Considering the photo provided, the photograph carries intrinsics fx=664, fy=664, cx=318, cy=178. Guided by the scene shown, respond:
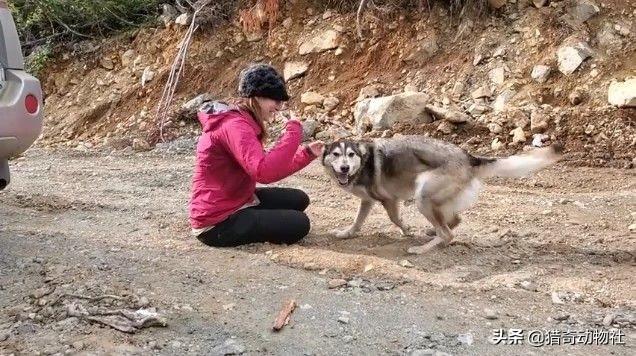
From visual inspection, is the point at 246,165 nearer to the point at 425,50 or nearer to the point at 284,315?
the point at 284,315

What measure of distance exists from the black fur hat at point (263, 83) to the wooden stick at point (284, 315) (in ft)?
4.63

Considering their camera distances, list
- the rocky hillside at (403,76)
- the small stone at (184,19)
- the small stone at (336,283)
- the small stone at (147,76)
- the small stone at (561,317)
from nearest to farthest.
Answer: the small stone at (561,317)
the small stone at (336,283)
the rocky hillside at (403,76)
the small stone at (147,76)
the small stone at (184,19)

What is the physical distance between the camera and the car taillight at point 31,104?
4.22 m

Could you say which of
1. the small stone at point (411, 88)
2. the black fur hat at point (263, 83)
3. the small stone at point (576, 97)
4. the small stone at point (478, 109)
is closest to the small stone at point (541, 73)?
the small stone at point (576, 97)

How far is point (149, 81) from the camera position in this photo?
34.6 ft

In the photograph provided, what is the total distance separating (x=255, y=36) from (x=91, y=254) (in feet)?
22.4

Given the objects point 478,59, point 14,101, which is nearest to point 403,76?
point 478,59

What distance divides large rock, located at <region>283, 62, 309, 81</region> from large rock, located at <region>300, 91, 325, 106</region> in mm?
519

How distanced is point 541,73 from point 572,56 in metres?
0.41

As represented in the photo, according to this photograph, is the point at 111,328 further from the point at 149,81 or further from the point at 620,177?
the point at 149,81

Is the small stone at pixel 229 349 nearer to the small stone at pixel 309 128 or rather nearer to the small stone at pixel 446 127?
the small stone at pixel 446 127

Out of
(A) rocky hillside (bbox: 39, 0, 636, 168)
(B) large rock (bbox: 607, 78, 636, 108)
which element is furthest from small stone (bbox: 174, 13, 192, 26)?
(B) large rock (bbox: 607, 78, 636, 108)

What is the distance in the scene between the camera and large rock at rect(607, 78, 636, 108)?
7.20 m

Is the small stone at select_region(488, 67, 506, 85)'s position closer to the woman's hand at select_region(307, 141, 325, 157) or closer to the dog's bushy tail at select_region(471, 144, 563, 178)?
the dog's bushy tail at select_region(471, 144, 563, 178)
